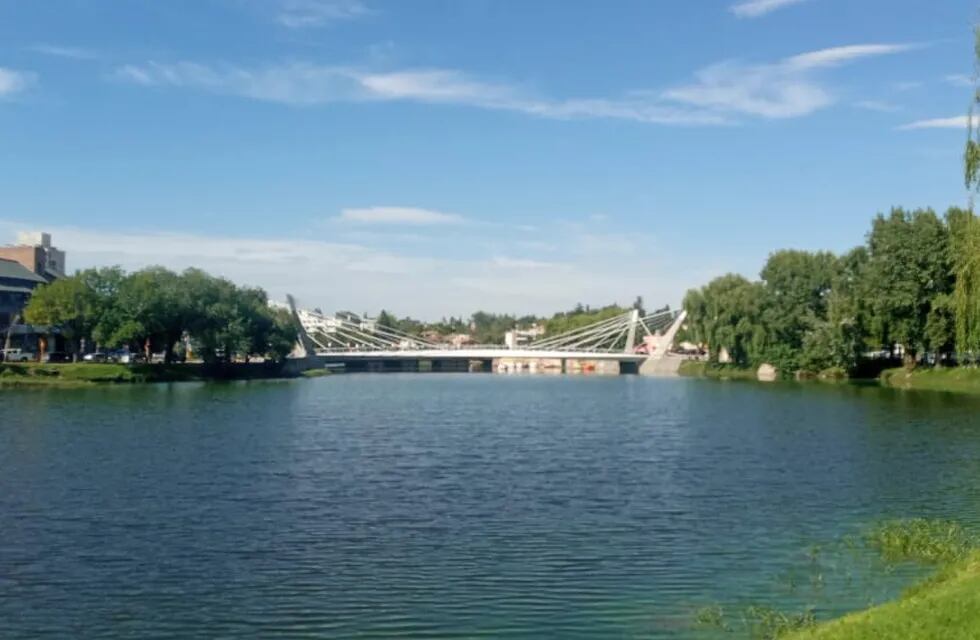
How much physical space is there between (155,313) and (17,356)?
16.5 m

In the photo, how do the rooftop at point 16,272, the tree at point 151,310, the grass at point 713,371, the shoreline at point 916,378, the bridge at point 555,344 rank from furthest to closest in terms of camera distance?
the bridge at point 555,344
the rooftop at point 16,272
the grass at point 713,371
the tree at point 151,310
the shoreline at point 916,378

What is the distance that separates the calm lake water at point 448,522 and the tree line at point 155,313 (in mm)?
44800

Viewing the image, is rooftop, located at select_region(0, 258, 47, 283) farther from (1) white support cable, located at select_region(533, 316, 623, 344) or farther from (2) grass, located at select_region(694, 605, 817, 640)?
(2) grass, located at select_region(694, 605, 817, 640)

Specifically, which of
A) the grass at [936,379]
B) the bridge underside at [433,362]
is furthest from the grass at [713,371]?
the grass at [936,379]

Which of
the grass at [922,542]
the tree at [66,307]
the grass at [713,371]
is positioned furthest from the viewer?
the grass at [713,371]

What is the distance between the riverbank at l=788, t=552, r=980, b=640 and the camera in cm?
1041

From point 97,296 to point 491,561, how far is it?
3117 inches

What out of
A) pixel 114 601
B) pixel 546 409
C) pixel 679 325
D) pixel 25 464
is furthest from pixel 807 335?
pixel 114 601

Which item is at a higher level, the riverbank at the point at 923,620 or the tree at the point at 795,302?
the tree at the point at 795,302

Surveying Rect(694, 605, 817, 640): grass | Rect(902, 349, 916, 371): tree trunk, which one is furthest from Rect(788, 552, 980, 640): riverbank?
Rect(902, 349, 916, 371): tree trunk

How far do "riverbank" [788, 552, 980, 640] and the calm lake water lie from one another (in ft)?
7.41

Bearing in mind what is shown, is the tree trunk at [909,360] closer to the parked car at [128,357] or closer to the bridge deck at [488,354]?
the bridge deck at [488,354]

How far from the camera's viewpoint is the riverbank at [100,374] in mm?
77750

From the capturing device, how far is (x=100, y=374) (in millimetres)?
82062
